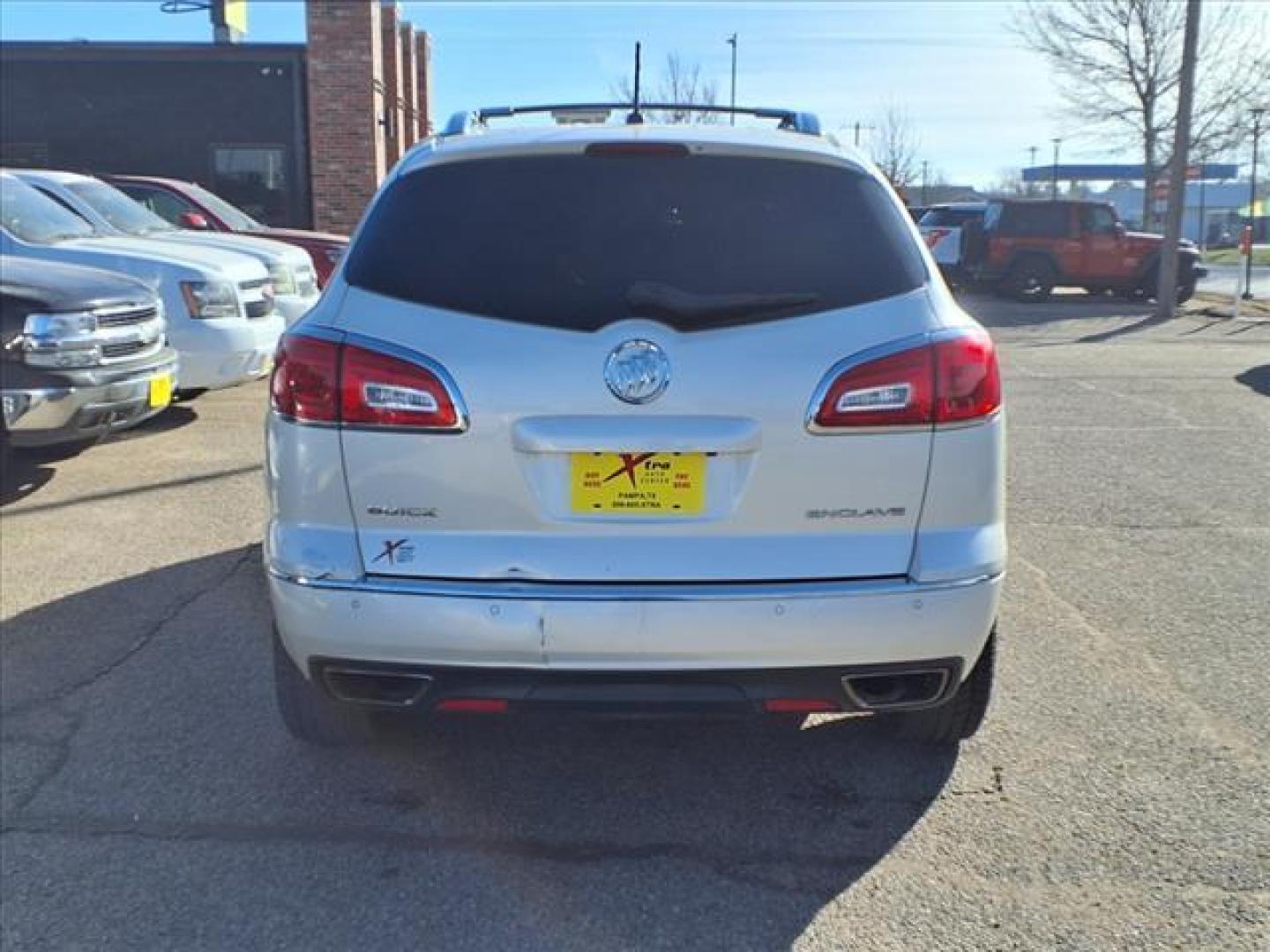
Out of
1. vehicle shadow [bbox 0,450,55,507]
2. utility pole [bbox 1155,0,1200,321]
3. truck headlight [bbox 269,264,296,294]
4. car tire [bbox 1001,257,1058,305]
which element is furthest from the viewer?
car tire [bbox 1001,257,1058,305]

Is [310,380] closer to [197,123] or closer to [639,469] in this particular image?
[639,469]

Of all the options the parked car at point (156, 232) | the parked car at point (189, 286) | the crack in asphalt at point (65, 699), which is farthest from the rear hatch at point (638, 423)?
the parked car at point (156, 232)

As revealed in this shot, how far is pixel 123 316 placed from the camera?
668cm

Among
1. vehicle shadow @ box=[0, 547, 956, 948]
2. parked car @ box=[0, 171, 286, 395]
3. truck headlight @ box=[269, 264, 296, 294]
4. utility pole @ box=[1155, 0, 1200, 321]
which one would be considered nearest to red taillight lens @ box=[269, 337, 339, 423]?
vehicle shadow @ box=[0, 547, 956, 948]

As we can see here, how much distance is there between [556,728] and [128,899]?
1.39 m

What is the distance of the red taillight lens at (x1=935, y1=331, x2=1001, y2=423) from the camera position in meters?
2.85

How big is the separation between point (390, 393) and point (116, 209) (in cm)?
897

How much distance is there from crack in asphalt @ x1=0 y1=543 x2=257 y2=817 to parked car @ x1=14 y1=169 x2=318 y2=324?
5115mm

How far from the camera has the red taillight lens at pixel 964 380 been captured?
285 cm

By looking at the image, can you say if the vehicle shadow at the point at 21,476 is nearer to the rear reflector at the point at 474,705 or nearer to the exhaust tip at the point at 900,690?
the rear reflector at the point at 474,705

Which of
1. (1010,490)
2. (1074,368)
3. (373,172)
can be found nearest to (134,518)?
(1010,490)

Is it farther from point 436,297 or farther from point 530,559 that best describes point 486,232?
point 530,559

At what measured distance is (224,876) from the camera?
298cm

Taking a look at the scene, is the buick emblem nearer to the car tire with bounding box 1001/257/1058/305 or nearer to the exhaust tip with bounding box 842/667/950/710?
the exhaust tip with bounding box 842/667/950/710
